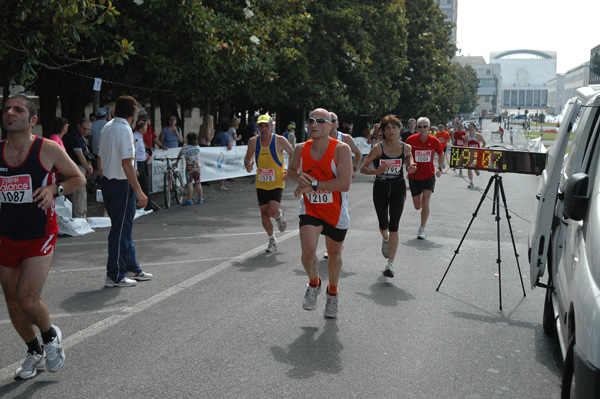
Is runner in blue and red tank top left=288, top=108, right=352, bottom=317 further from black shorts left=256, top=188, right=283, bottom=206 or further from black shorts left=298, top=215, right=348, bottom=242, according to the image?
black shorts left=256, top=188, right=283, bottom=206

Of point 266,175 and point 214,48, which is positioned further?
point 214,48

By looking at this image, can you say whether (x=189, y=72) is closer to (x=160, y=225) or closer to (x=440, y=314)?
(x=160, y=225)

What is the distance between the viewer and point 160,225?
12.7 meters

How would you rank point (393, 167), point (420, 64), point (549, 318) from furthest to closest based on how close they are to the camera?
point (420, 64), point (393, 167), point (549, 318)

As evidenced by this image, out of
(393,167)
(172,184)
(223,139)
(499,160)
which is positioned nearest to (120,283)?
(393,167)

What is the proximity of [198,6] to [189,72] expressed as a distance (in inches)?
72.8

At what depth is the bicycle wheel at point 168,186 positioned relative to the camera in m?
15.4

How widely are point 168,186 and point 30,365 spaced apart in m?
10.9

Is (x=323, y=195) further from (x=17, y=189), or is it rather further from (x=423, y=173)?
(x=423, y=173)

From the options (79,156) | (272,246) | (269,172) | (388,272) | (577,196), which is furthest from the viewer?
(79,156)

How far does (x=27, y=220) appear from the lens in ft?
15.6

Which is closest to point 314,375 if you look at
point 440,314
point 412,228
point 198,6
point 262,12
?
point 440,314

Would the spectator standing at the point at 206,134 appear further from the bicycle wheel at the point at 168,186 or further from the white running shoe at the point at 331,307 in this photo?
the white running shoe at the point at 331,307

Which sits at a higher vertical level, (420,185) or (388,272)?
(420,185)
